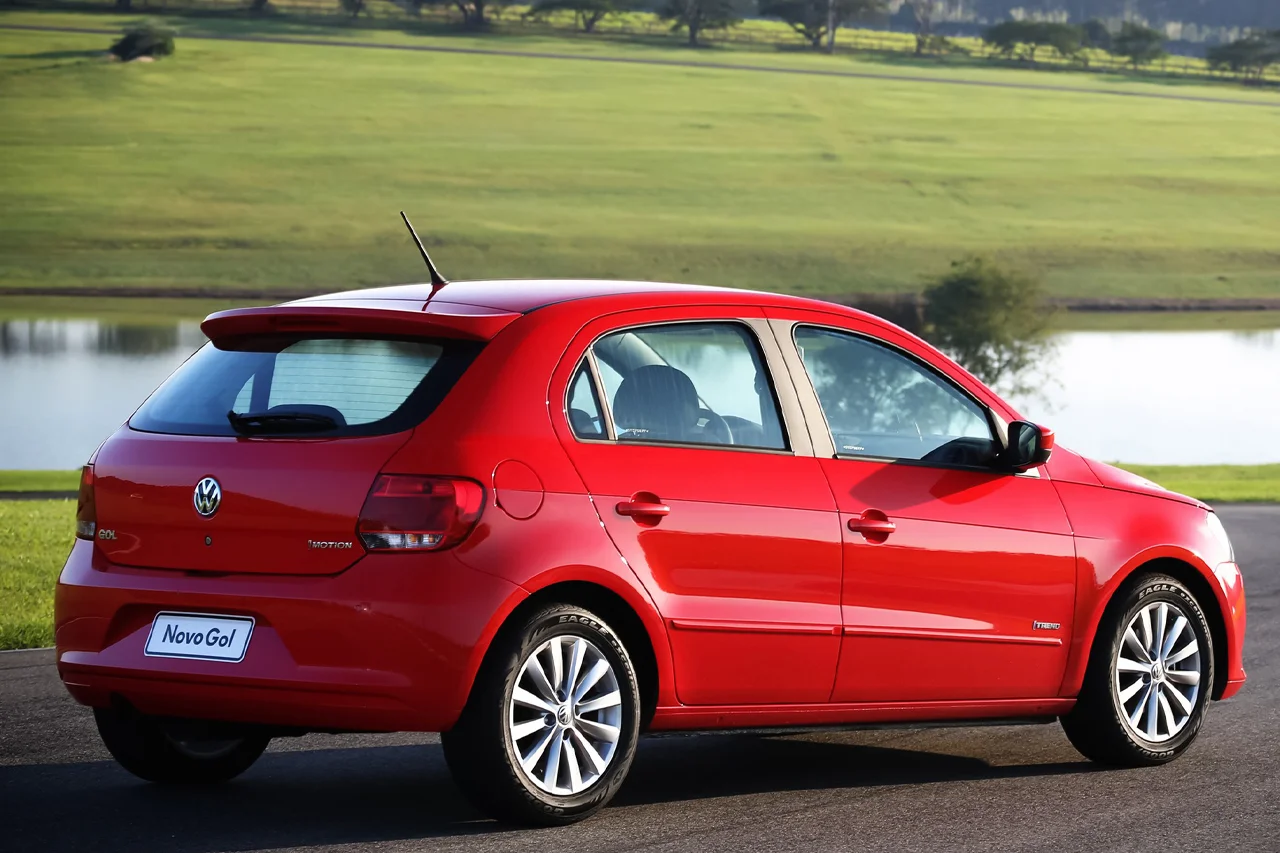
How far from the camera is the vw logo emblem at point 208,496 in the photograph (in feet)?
19.0

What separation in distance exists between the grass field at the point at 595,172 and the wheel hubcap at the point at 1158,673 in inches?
3236

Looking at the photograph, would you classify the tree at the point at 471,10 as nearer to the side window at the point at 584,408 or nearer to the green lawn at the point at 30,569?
the green lawn at the point at 30,569

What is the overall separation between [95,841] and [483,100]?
11961 cm

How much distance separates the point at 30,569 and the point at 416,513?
893 centimetres

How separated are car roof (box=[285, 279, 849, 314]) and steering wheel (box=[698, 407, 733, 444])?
0.38m

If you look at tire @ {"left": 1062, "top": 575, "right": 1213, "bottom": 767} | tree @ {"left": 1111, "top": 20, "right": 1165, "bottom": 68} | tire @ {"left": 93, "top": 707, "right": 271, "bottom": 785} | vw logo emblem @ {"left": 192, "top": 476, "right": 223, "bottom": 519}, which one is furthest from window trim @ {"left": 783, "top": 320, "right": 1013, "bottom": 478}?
tree @ {"left": 1111, "top": 20, "right": 1165, "bottom": 68}

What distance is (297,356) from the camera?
6043 millimetres

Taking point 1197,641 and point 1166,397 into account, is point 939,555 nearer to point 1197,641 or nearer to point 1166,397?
point 1197,641

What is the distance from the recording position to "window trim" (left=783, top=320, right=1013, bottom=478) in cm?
658

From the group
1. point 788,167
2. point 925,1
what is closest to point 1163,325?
point 788,167

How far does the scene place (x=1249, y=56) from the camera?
139 metres

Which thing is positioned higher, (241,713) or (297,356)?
(297,356)

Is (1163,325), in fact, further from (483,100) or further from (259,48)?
(259,48)

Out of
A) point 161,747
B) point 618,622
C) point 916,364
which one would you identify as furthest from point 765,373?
point 161,747
